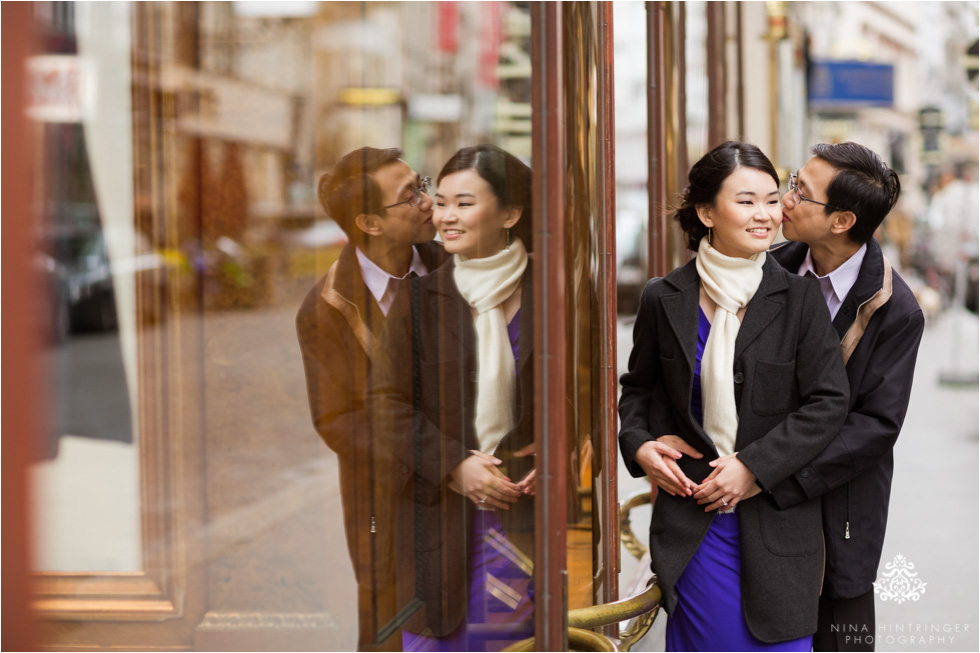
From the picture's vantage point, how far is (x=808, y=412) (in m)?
2.23

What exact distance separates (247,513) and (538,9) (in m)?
1.06

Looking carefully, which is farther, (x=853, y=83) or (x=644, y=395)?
(x=853, y=83)

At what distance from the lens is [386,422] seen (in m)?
1.83

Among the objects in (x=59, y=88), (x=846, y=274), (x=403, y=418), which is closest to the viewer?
(x=59, y=88)

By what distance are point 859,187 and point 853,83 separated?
7149mm

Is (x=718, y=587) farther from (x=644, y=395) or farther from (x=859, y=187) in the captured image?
(x=859, y=187)

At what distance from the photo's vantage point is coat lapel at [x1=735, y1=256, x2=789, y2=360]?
2.29m

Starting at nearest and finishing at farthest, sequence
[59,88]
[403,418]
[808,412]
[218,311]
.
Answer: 1. [59,88]
2. [218,311]
3. [403,418]
4. [808,412]

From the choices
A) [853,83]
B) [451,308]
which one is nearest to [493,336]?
[451,308]

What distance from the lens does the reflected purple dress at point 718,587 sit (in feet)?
7.70

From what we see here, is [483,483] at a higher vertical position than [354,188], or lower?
lower

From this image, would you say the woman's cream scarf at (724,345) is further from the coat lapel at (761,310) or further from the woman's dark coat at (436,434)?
the woman's dark coat at (436,434)

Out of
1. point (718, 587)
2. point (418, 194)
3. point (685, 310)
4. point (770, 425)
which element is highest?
point (418, 194)

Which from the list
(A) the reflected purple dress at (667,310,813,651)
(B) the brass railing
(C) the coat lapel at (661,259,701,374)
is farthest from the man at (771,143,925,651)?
(B) the brass railing
